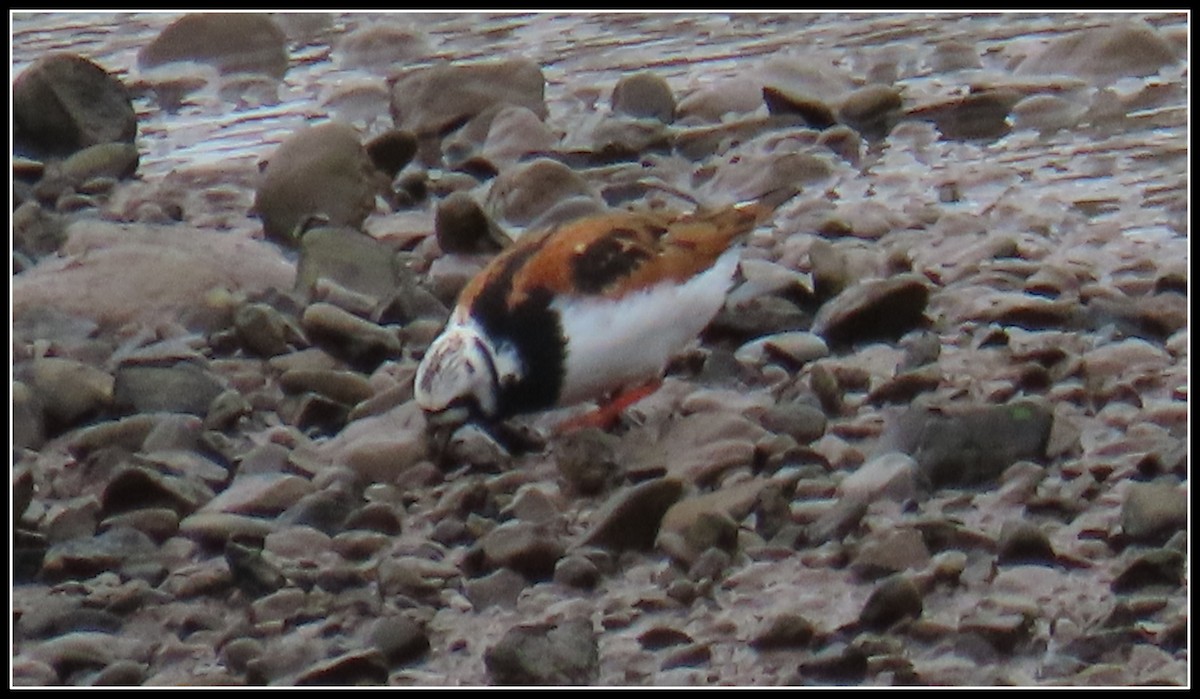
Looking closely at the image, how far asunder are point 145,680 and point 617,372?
1809mm

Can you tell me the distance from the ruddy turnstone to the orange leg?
0.01 meters

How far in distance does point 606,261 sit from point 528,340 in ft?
1.30

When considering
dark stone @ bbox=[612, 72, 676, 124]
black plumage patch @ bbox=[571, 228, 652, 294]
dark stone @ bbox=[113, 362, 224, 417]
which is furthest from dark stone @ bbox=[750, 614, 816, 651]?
dark stone @ bbox=[612, 72, 676, 124]

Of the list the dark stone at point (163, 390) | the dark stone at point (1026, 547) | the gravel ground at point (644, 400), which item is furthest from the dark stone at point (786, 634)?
the dark stone at point (163, 390)

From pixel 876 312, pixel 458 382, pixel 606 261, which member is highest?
pixel 606 261

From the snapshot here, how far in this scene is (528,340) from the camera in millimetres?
5586

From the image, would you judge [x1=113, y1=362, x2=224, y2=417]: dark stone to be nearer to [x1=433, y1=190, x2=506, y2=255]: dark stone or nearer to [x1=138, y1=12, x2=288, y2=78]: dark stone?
[x1=433, y1=190, x2=506, y2=255]: dark stone

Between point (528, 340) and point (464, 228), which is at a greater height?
point (528, 340)

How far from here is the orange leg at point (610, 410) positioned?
231 inches

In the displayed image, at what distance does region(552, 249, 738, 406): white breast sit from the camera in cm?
569

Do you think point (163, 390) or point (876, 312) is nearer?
point (163, 390)

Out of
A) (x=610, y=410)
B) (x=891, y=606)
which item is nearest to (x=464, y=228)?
(x=610, y=410)

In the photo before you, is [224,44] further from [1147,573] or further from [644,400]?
[1147,573]

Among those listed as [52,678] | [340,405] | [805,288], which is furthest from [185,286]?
[52,678]
